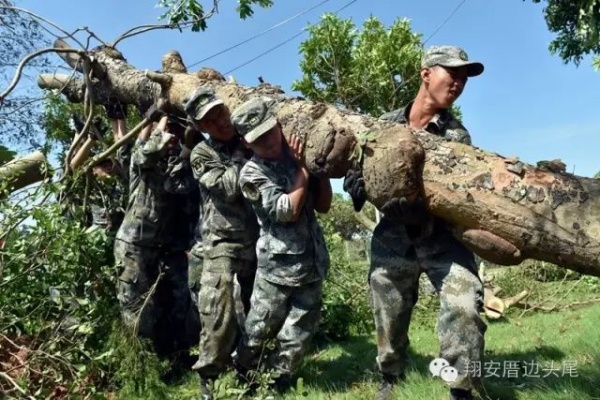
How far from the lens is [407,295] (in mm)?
3883

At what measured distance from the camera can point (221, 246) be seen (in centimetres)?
448

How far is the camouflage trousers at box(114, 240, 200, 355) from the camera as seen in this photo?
512 cm

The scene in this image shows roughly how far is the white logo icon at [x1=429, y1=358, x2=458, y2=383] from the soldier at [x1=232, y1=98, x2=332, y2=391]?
3.42 ft

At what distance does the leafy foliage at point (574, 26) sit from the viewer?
8.57 m

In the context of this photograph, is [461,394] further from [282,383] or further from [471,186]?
[282,383]

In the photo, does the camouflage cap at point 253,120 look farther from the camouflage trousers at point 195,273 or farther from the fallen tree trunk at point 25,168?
the fallen tree trunk at point 25,168

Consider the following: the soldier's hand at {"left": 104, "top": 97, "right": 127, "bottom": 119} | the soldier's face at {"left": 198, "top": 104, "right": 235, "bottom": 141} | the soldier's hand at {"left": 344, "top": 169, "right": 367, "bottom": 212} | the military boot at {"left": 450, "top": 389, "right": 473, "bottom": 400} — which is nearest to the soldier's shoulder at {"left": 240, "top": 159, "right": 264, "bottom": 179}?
the soldier's face at {"left": 198, "top": 104, "right": 235, "bottom": 141}

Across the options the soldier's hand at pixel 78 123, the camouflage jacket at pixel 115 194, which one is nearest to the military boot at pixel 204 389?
the camouflage jacket at pixel 115 194

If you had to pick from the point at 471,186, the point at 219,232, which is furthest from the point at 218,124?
the point at 471,186

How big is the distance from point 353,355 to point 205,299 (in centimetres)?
192

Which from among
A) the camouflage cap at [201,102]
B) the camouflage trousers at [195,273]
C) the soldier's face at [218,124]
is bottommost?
the camouflage trousers at [195,273]

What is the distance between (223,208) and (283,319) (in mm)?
905

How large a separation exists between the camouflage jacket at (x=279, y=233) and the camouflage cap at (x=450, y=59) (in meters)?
1.11

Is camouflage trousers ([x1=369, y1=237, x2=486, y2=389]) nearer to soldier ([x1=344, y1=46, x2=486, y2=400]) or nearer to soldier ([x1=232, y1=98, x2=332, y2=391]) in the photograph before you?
soldier ([x1=344, y1=46, x2=486, y2=400])
